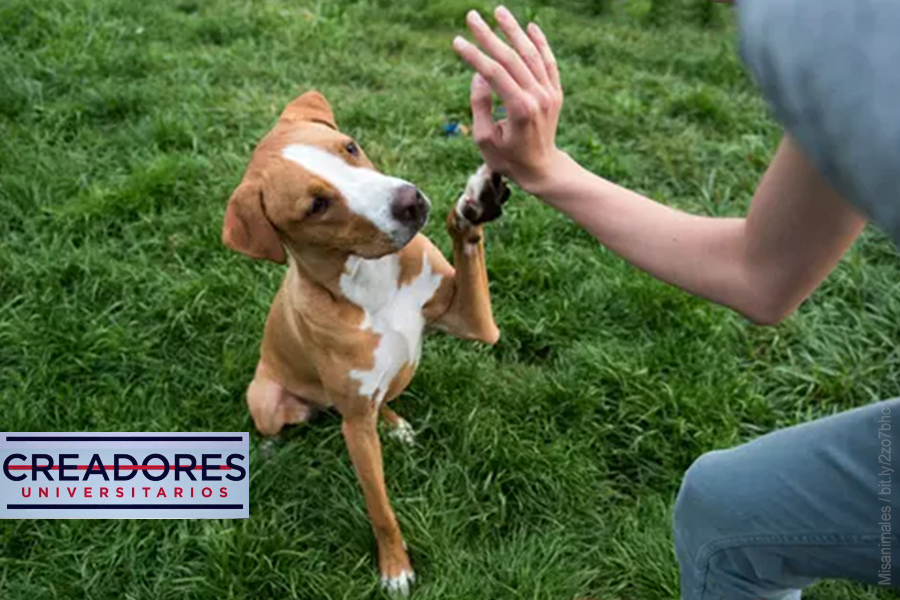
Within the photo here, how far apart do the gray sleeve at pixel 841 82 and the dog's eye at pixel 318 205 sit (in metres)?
1.60

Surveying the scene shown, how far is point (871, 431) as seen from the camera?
1712 mm

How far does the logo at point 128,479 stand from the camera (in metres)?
2.93

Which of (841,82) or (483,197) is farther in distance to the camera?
(483,197)

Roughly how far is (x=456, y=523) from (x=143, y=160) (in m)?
2.62

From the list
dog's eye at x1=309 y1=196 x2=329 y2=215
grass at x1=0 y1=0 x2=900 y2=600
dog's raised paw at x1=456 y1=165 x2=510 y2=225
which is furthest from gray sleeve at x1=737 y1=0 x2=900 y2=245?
grass at x1=0 y1=0 x2=900 y2=600

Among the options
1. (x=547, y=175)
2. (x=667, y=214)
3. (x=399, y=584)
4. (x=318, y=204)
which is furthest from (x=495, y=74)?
(x=399, y=584)

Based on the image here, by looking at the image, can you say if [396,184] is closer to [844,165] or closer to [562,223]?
[844,165]

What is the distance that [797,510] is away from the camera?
5.76ft

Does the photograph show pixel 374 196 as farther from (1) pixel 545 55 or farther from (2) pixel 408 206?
(1) pixel 545 55

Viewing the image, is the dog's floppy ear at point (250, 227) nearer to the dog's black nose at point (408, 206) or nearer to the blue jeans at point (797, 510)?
the dog's black nose at point (408, 206)

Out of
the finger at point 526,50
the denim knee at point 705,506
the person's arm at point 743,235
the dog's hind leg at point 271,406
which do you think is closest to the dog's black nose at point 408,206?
the person's arm at point 743,235

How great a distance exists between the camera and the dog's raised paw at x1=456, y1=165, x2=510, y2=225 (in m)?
2.29

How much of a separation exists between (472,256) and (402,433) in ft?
2.83

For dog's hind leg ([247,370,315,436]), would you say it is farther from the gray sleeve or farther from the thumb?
the gray sleeve
